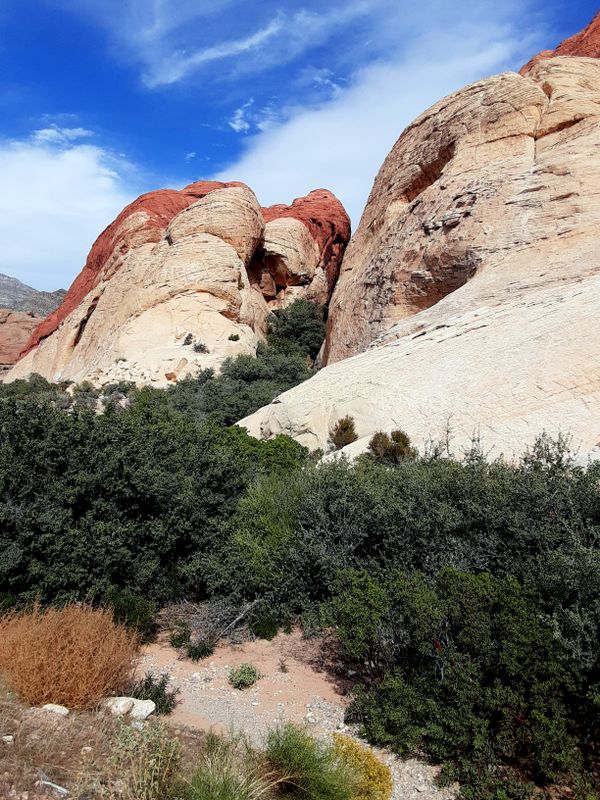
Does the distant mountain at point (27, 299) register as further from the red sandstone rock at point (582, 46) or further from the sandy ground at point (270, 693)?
the sandy ground at point (270, 693)

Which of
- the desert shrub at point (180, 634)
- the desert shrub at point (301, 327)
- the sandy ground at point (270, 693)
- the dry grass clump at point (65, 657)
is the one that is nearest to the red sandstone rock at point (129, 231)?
the desert shrub at point (301, 327)

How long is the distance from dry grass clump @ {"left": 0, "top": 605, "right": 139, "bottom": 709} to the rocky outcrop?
56.0 ft

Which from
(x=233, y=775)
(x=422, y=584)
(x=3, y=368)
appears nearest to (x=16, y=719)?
(x=233, y=775)

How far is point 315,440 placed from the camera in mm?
11672

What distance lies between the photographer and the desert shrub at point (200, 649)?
5633mm

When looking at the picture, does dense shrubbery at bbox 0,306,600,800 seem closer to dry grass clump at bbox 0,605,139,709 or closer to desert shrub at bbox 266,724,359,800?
desert shrub at bbox 266,724,359,800

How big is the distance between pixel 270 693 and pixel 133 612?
184cm

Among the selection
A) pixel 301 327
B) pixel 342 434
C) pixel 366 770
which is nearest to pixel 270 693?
pixel 366 770

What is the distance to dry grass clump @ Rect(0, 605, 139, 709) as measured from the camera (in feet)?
13.3

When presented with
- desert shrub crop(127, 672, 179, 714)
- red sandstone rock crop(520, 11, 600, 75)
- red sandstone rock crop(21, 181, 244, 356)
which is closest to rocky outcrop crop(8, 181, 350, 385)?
red sandstone rock crop(21, 181, 244, 356)

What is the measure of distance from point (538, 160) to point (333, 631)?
1634cm

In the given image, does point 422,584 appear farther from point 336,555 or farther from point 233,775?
point 233,775

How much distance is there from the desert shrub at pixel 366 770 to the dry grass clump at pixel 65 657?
1.98m

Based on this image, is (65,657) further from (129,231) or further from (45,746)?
(129,231)
